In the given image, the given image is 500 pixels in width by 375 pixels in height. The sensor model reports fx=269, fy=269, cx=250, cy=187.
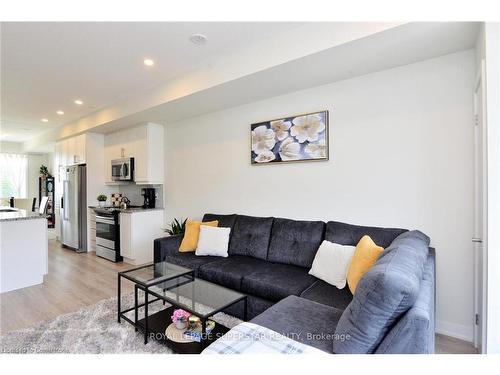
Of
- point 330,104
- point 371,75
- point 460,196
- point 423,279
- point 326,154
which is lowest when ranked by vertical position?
point 423,279

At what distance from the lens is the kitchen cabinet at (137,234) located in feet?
14.0

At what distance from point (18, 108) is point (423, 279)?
20.0 feet

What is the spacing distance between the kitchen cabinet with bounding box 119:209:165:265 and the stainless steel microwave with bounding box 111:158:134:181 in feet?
A: 2.42

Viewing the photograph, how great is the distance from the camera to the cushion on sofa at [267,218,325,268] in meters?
2.68

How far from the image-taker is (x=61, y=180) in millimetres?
5957

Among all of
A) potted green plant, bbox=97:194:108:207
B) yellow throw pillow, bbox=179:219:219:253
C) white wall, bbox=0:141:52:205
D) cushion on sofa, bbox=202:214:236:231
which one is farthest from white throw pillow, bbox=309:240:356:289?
white wall, bbox=0:141:52:205

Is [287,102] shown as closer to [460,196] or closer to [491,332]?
[460,196]

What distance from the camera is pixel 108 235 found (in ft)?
15.1

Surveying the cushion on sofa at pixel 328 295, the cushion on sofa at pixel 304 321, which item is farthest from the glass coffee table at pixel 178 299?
the cushion on sofa at pixel 328 295

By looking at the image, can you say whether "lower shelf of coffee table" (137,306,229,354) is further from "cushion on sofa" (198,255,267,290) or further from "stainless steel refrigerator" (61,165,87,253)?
Result: "stainless steel refrigerator" (61,165,87,253)

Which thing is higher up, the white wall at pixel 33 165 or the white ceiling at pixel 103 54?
the white ceiling at pixel 103 54

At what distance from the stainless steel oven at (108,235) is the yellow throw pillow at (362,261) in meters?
3.82

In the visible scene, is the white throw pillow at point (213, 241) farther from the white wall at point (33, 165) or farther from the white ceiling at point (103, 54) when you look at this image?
the white wall at point (33, 165)
